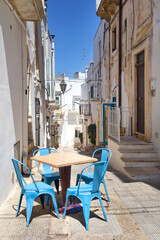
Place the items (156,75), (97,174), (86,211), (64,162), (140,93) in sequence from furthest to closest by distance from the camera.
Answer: (140,93) < (156,75) < (64,162) < (97,174) < (86,211)

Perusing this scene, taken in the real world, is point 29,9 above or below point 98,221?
above

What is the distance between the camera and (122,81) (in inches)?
431

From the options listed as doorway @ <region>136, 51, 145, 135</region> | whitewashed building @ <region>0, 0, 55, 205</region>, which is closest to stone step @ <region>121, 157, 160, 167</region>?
doorway @ <region>136, 51, 145, 135</region>

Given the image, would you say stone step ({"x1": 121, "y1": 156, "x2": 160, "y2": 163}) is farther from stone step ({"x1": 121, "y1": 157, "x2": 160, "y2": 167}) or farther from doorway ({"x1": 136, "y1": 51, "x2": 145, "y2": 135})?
doorway ({"x1": 136, "y1": 51, "x2": 145, "y2": 135})

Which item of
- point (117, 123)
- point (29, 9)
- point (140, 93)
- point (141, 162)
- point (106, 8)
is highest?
point (106, 8)

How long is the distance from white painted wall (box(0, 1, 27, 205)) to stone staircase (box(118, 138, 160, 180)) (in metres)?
3.01

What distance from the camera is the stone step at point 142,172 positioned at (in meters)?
6.16

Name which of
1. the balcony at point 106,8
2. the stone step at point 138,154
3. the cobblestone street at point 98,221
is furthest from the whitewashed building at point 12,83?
the balcony at point 106,8

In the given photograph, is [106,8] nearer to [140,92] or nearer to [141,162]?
Result: [140,92]

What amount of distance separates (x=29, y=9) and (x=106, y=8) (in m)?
7.27

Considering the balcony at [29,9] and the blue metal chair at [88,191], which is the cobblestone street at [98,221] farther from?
the balcony at [29,9]

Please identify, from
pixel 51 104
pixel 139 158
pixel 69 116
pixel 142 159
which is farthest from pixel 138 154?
pixel 69 116

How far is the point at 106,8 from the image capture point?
39.2 ft

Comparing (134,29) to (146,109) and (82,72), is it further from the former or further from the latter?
(82,72)
